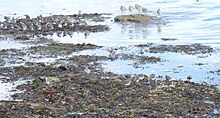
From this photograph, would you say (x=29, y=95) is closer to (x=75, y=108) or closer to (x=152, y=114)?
(x=75, y=108)

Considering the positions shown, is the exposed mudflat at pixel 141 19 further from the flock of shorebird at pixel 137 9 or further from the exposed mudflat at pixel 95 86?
the exposed mudflat at pixel 95 86

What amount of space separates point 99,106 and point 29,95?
2585 millimetres

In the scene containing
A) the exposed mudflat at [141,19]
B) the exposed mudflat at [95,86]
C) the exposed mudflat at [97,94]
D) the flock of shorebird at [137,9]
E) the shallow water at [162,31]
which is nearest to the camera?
the exposed mudflat at [97,94]

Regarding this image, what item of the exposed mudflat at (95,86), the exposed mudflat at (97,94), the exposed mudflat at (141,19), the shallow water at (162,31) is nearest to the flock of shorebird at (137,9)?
the shallow water at (162,31)

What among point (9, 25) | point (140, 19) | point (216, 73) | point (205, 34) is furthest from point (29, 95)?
point (140, 19)

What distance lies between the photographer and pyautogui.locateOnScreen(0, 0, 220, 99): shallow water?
19500 mm

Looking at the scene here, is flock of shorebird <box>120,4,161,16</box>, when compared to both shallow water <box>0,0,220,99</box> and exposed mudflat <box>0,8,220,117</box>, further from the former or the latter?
exposed mudflat <box>0,8,220,117</box>

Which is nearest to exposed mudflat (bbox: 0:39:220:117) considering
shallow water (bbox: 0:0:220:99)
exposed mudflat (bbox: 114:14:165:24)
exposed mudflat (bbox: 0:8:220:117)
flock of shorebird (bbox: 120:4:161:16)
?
exposed mudflat (bbox: 0:8:220:117)

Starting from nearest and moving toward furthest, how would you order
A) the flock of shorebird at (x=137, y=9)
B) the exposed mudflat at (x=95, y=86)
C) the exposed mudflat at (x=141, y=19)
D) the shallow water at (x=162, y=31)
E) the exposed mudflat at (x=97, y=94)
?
1. the exposed mudflat at (x=97, y=94)
2. the exposed mudflat at (x=95, y=86)
3. the shallow water at (x=162, y=31)
4. the exposed mudflat at (x=141, y=19)
5. the flock of shorebird at (x=137, y=9)

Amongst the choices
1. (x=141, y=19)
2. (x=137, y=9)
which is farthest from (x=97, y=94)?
(x=137, y=9)

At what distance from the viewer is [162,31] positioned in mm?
30703

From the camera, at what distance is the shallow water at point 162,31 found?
19500 mm

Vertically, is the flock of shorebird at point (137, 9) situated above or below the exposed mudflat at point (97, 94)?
above

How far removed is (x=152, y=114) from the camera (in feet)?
44.4
